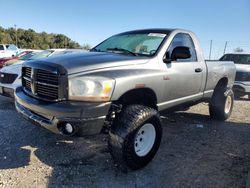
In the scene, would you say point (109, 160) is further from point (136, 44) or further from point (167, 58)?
point (136, 44)

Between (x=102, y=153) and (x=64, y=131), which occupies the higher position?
(x=64, y=131)

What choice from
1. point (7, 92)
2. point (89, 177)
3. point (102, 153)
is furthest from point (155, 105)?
point (7, 92)

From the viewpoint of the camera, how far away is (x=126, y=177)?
3568mm

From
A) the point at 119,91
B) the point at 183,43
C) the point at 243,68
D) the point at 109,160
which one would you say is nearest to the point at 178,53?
the point at 183,43

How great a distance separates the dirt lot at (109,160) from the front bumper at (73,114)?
0.64 m

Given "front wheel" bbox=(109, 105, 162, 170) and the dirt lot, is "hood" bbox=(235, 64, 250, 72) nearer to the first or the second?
the dirt lot

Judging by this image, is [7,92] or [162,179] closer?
[162,179]

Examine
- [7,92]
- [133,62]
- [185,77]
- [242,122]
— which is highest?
[133,62]

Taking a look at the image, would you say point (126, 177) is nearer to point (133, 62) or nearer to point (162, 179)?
point (162, 179)

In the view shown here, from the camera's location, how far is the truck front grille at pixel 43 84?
3.40 meters

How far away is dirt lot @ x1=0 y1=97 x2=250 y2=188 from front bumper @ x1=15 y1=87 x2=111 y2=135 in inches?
25.2

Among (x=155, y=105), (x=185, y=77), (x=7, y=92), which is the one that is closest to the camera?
(x=155, y=105)

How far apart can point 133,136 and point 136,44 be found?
1.77 metres

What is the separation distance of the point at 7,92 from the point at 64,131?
147 inches
